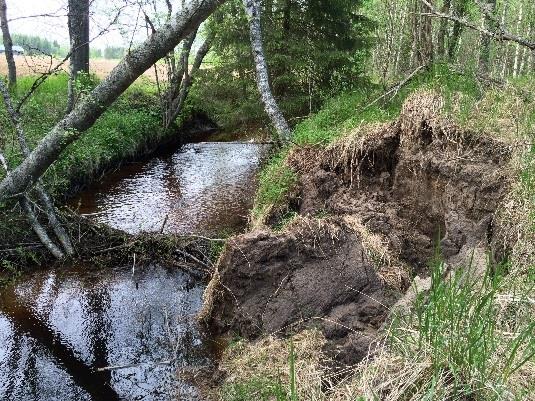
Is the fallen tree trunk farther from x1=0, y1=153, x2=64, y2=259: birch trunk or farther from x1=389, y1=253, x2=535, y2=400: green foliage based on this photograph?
x1=389, y1=253, x2=535, y2=400: green foliage

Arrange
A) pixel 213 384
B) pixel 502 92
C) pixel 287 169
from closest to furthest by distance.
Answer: pixel 213 384, pixel 502 92, pixel 287 169

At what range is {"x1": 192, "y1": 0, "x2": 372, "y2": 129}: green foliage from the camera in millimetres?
9578

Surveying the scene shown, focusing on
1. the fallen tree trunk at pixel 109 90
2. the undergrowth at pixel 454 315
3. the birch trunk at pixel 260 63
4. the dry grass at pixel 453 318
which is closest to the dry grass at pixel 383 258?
the dry grass at pixel 453 318

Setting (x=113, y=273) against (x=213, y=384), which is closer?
(x=213, y=384)

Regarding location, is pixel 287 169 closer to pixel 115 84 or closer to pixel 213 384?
pixel 115 84

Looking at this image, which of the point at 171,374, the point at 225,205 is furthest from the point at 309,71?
the point at 171,374

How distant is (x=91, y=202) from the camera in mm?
9164

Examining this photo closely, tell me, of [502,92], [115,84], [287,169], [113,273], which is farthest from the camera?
[113,273]

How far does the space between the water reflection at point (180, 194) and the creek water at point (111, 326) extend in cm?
5

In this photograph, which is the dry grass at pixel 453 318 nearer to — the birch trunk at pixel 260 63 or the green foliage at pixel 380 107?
the green foliage at pixel 380 107

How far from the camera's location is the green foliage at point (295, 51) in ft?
31.4

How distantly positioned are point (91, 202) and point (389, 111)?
18.7 ft

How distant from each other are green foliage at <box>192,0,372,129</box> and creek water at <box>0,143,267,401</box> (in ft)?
8.78

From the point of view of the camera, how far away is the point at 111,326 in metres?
5.34
